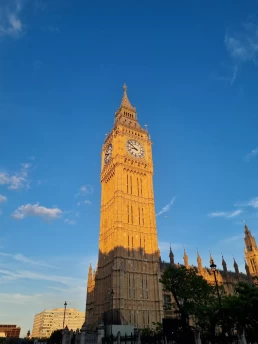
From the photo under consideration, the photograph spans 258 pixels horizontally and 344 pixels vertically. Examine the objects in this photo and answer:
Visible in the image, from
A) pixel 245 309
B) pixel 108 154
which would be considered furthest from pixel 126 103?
pixel 245 309

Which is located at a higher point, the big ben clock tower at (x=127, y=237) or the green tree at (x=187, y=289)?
the big ben clock tower at (x=127, y=237)

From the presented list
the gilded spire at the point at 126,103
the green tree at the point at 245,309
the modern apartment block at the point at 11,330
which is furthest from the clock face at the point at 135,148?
the modern apartment block at the point at 11,330

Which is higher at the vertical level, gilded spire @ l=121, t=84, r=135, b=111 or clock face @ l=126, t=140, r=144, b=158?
gilded spire @ l=121, t=84, r=135, b=111

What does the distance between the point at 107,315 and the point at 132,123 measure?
1783 inches

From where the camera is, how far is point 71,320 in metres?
197

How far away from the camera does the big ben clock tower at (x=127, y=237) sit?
4897 centimetres

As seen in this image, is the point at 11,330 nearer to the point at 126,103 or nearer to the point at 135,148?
the point at 135,148

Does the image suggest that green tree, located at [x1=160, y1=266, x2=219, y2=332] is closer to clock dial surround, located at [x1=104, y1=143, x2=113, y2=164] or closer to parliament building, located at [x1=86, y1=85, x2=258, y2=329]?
→ parliament building, located at [x1=86, y1=85, x2=258, y2=329]

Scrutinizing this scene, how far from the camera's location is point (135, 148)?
219 feet

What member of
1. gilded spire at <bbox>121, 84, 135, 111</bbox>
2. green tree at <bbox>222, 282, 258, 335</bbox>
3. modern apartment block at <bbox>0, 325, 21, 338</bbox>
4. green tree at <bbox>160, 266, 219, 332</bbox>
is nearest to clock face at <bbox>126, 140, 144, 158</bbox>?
gilded spire at <bbox>121, 84, 135, 111</bbox>

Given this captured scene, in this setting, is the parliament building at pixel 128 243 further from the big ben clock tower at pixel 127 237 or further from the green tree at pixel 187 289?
the green tree at pixel 187 289

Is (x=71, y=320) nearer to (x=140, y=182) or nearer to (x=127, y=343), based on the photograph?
(x=140, y=182)

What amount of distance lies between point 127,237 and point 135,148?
858 inches

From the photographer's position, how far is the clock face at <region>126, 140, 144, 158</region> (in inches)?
2578
